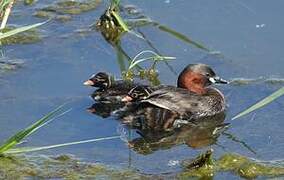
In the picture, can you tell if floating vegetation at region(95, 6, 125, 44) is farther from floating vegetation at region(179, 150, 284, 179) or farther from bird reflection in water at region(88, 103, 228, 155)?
floating vegetation at region(179, 150, 284, 179)

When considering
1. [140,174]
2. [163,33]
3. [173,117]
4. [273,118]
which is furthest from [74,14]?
[140,174]

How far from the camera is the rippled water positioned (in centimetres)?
637

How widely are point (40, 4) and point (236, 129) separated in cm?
329

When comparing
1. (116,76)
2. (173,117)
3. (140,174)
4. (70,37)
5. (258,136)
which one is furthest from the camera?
(70,37)

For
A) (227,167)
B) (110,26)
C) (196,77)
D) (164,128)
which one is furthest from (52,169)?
(110,26)

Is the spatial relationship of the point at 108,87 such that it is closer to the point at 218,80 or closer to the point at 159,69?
the point at 159,69

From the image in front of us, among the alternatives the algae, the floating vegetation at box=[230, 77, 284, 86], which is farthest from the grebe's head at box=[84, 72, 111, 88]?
the algae

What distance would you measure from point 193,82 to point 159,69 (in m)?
0.38

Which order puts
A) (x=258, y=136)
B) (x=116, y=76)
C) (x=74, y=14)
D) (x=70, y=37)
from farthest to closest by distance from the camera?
(x=74, y=14)
(x=70, y=37)
(x=116, y=76)
(x=258, y=136)

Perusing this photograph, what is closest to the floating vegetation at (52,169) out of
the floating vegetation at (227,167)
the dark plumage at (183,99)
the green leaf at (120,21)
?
the floating vegetation at (227,167)

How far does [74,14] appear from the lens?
905 cm

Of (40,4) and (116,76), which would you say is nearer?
(116,76)

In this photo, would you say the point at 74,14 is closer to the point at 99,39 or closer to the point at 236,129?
the point at 99,39

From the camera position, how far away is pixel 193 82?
7.62 meters
